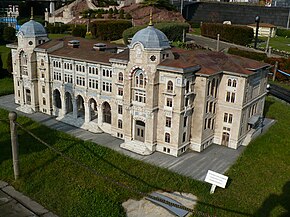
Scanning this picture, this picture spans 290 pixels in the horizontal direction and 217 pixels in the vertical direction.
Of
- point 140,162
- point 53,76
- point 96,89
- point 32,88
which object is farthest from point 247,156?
point 32,88

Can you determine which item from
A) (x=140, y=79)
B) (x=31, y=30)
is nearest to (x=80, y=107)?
(x=31, y=30)

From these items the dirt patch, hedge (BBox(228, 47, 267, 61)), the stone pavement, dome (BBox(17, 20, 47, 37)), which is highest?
dome (BBox(17, 20, 47, 37))

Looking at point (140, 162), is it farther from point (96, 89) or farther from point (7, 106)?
point (7, 106)

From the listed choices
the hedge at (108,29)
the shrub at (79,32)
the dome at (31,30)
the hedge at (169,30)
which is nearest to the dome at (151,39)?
the dome at (31,30)

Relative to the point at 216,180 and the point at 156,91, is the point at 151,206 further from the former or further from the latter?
the point at 156,91

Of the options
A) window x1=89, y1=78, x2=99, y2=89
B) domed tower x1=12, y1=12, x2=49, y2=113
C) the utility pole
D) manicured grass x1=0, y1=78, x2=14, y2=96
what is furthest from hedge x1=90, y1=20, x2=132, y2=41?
the utility pole

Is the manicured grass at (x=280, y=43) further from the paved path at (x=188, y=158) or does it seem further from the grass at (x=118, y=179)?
the paved path at (x=188, y=158)

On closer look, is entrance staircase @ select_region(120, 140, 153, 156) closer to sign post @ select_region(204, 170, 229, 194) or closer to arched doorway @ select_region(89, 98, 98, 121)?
arched doorway @ select_region(89, 98, 98, 121)

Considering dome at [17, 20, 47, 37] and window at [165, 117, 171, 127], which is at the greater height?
dome at [17, 20, 47, 37]

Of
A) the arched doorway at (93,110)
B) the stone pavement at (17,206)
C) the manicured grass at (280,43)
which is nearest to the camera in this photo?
the stone pavement at (17,206)
